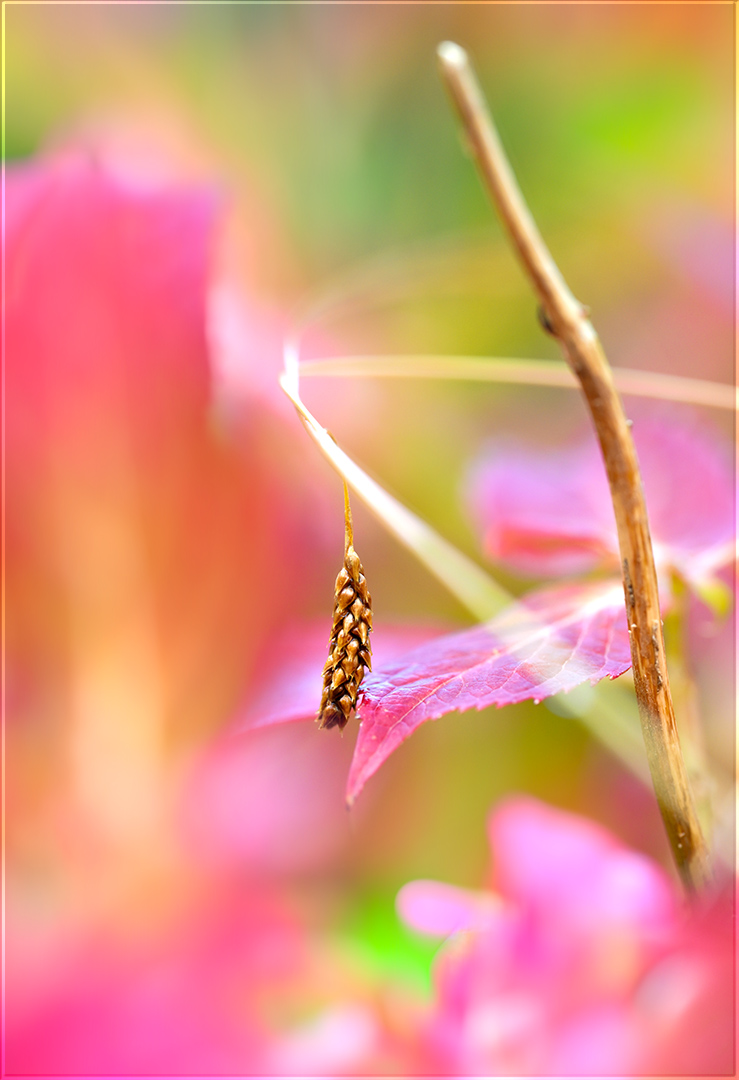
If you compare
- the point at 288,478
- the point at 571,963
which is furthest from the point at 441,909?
the point at 288,478

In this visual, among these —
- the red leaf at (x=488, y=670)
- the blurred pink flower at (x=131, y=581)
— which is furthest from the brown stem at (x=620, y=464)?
the blurred pink flower at (x=131, y=581)

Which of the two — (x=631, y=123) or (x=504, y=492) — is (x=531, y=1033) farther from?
(x=631, y=123)

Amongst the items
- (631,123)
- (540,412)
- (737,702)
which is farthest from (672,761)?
(631,123)

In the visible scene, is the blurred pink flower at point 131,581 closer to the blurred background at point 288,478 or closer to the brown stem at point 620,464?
the blurred background at point 288,478

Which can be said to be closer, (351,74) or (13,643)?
(13,643)

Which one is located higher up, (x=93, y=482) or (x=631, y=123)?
(x=631, y=123)

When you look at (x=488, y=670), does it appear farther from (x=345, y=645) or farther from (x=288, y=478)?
(x=288, y=478)
